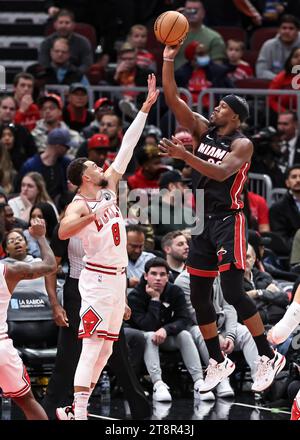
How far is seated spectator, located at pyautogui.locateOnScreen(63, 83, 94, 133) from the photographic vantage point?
54.9ft

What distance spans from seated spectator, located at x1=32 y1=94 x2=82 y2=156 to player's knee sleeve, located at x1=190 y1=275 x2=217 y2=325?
18.1 feet

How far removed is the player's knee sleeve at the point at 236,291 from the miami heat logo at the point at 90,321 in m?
1.03

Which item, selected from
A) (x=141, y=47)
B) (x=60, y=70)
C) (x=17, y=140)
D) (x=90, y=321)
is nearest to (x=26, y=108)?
(x=17, y=140)

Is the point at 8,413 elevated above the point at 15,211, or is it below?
below

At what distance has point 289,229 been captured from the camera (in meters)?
15.7

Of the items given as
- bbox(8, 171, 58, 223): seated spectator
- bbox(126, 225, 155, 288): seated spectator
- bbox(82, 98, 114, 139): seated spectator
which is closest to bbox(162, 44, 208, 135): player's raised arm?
bbox(126, 225, 155, 288): seated spectator

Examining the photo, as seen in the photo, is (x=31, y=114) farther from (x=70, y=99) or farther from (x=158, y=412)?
(x=158, y=412)

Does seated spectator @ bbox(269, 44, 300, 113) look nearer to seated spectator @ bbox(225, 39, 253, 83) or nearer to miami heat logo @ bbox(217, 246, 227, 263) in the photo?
seated spectator @ bbox(225, 39, 253, 83)

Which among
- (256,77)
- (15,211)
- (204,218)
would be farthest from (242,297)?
(256,77)

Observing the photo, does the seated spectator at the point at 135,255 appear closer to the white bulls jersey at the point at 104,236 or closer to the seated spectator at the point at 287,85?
the white bulls jersey at the point at 104,236

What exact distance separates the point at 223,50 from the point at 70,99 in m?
2.69

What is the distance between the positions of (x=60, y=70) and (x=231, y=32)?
305 cm

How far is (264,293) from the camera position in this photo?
44.9ft

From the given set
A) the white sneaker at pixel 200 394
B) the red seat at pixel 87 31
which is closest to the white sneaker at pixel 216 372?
the white sneaker at pixel 200 394
